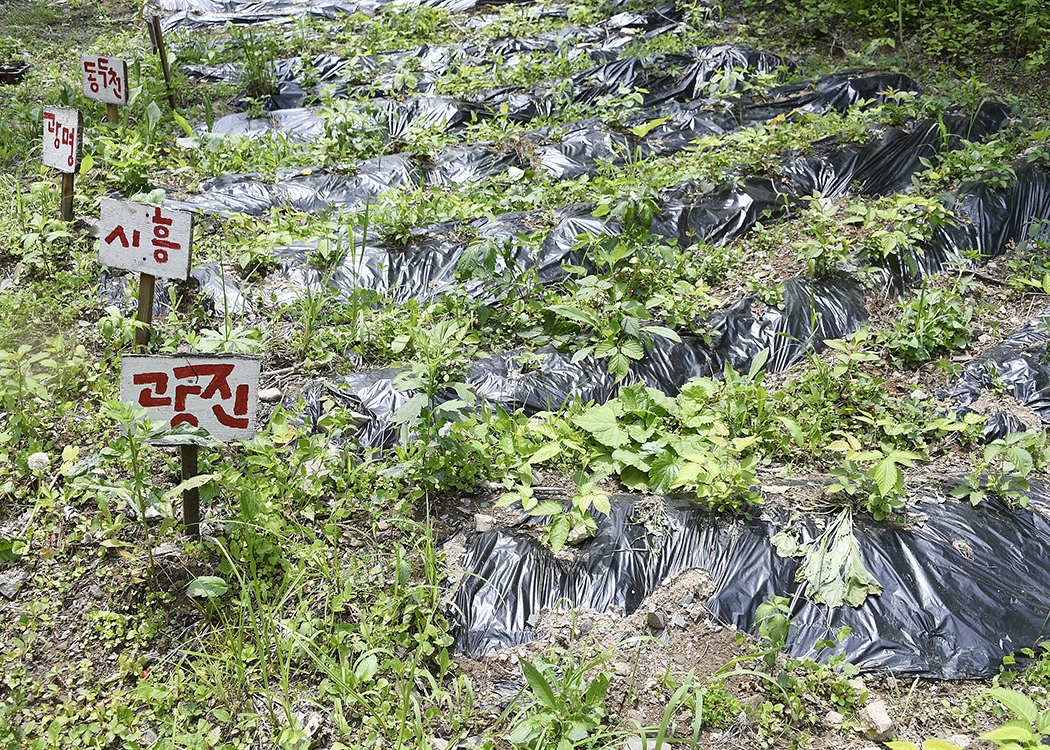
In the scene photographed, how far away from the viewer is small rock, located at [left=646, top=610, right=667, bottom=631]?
2.17m

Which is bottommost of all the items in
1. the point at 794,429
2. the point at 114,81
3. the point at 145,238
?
the point at 794,429

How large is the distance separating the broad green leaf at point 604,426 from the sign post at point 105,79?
387 centimetres

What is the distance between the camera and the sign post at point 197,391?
78.3 inches

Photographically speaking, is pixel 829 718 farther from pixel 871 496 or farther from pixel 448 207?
pixel 448 207

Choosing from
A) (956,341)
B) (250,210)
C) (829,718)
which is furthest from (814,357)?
(250,210)

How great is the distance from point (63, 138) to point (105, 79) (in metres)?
1.01

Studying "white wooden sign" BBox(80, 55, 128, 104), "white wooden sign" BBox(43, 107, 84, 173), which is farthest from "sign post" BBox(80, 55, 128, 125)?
"white wooden sign" BBox(43, 107, 84, 173)

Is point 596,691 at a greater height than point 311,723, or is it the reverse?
point 596,691

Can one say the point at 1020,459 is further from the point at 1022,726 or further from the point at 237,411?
the point at 237,411

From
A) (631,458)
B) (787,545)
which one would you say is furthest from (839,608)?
(631,458)

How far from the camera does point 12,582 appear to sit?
2248mm

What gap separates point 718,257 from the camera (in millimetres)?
3871

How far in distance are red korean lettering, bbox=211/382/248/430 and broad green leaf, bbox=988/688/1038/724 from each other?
6.81ft

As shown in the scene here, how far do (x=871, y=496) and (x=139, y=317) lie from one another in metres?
2.91
